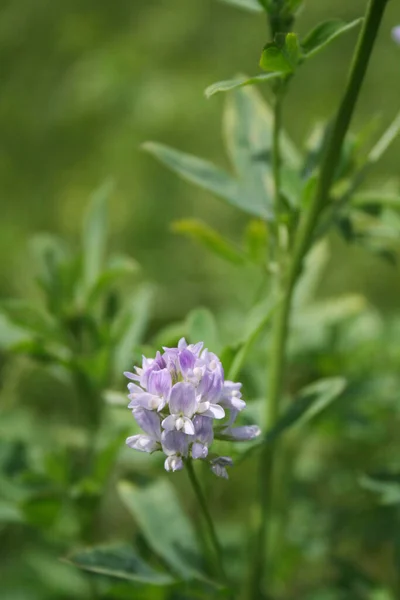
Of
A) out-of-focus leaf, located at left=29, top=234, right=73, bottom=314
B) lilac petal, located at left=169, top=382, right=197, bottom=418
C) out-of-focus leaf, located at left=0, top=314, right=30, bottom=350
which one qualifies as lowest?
lilac petal, located at left=169, top=382, right=197, bottom=418

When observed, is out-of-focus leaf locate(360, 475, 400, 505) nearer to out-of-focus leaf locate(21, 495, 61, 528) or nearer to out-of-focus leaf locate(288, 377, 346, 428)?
out-of-focus leaf locate(288, 377, 346, 428)

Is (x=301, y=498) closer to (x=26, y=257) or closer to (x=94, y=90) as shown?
(x=26, y=257)

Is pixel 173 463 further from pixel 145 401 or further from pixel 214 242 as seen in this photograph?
pixel 214 242

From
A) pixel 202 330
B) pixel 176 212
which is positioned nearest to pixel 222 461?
pixel 202 330

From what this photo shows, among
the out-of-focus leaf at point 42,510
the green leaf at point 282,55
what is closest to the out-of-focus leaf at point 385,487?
the out-of-focus leaf at point 42,510

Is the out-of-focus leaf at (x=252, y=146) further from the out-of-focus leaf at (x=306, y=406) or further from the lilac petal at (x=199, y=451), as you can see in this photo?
the lilac petal at (x=199, y=451)

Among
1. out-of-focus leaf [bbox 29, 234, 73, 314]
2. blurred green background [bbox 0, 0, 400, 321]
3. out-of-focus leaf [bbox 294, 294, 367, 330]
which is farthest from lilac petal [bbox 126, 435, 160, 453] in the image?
blurred green background [bbox 0, 0, 400, 321]
